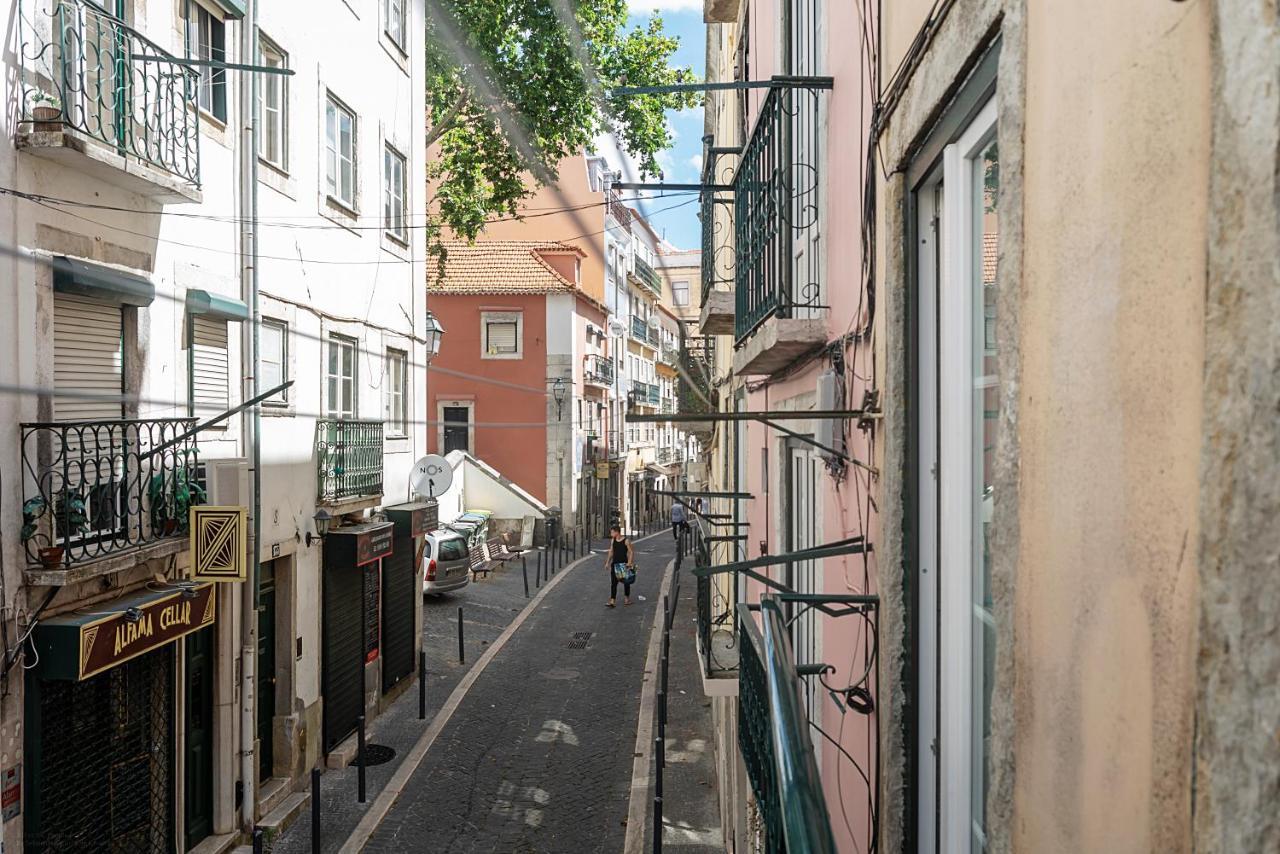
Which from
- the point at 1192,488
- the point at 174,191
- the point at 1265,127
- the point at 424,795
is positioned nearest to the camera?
the point at 1265,127

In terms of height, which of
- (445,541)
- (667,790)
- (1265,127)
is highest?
(1265,127)

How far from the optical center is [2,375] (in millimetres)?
7121

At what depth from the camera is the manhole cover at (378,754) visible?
41.4 feet

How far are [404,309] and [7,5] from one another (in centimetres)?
934

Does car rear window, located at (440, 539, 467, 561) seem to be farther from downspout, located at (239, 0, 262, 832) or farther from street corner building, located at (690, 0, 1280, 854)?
street corner building, located at (690, 0, 1280, 854)

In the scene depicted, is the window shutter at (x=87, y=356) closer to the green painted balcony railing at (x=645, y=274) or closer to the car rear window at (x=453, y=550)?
the car rear window at (x=453, y=550)

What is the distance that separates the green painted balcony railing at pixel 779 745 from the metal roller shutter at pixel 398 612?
11.7m

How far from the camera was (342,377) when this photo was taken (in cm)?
1373

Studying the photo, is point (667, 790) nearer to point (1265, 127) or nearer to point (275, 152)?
point (275, 152)

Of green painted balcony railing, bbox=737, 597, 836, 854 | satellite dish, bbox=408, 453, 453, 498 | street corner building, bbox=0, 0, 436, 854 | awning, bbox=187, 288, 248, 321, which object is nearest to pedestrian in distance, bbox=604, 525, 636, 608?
satellite dish, bbox=408, 453, 453, 498

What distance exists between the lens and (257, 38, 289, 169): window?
11445 millimetres

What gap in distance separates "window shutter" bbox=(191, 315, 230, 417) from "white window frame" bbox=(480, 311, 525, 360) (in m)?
25.3

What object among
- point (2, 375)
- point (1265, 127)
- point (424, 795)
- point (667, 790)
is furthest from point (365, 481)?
point (1265, 127)

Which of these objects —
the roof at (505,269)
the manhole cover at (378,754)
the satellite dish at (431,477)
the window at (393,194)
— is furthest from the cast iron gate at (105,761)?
the roof at (505,269)
